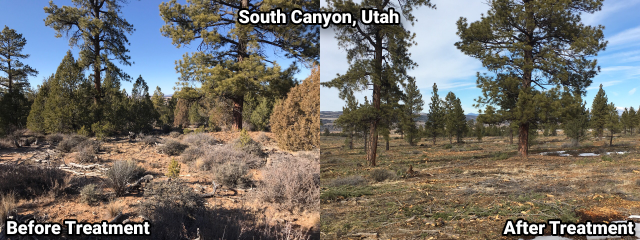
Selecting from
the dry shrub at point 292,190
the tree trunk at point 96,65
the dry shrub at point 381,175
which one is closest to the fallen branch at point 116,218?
the dry shrub at point 292,190

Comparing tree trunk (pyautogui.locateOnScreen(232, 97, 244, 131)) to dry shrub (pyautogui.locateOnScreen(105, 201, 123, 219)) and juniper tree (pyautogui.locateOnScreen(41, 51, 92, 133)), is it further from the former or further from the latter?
dry shrub (pyautogui.locateOnScreen(105, 201, 123, 219))

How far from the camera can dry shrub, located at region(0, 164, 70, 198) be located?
599 cm

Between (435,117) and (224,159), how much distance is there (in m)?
32.3

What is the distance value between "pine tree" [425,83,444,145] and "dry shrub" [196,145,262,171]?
3036 cm

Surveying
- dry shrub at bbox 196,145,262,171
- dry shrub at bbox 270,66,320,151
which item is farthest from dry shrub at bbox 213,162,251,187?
dry shrub at bbox 270,66,320,151

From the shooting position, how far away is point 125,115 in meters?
15.8

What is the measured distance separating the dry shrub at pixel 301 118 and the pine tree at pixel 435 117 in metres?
27.3

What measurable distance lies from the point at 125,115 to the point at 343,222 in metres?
14.9

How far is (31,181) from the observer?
6309 mm

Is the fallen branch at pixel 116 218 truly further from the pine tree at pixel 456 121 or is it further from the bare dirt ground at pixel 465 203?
the pine tree at pixel 456 121

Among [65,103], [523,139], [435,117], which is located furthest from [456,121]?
[65,103]

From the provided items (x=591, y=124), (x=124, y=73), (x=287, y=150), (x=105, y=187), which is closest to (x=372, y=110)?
(x=287, y=150)

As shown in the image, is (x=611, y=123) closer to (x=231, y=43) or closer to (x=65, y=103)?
(x=231, y=43)

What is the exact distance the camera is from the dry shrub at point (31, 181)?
5.99 m
